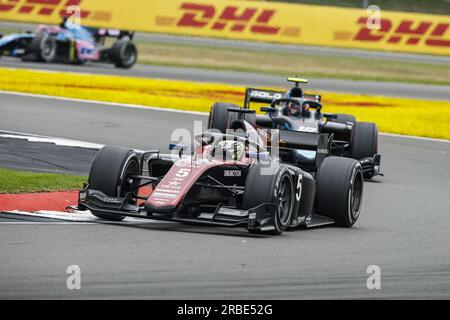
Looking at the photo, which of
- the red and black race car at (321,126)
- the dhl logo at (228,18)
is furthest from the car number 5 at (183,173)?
the dhl logo at (228,18)

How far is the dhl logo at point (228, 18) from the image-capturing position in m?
38.7

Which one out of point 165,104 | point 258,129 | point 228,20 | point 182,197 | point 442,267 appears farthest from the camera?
point 228,20

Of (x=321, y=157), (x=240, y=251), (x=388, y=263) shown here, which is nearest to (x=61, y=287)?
(x=240, y=251)

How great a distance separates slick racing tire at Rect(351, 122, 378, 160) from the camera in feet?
57.2

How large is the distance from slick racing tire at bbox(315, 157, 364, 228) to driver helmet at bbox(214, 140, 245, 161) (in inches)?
37.4

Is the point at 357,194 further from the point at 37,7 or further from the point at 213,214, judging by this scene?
the point at 37,7

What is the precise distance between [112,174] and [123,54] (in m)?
24.6

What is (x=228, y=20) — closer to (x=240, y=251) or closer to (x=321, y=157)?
(x=321, y=157)

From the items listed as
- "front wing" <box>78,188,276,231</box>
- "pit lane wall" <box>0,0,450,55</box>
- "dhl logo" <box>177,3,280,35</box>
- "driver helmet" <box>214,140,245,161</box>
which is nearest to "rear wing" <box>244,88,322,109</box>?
"driver helmet" <box>214,140,245,161</box>

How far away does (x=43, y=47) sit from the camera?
113 feet

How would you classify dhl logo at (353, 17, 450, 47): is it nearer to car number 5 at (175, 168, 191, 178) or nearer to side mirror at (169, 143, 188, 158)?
side mirror at (169, 143, 188, 158)

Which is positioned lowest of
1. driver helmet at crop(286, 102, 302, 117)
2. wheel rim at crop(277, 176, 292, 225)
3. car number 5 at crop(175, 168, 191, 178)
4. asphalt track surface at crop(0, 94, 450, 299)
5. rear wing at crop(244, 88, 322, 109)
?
asphalt track surface at crop(0, 94, 450, 299)

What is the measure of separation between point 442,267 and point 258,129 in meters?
4.25
